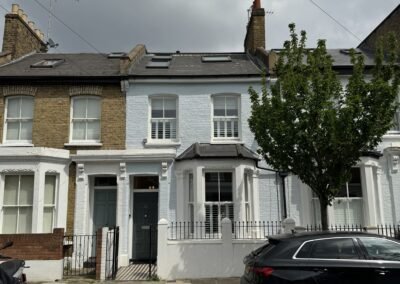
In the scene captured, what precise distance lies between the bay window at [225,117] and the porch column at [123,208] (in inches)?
135

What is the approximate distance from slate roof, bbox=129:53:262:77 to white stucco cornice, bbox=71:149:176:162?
2886 millimetres

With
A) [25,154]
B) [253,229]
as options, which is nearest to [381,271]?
[253,229]

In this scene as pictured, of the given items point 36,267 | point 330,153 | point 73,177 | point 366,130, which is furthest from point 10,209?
point 366,130

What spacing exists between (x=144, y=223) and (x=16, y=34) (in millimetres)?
9961

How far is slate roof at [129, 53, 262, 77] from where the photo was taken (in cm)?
1454

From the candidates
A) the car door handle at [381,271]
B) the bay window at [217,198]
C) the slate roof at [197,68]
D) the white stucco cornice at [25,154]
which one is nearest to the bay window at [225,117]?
the slate roof at [197,68]

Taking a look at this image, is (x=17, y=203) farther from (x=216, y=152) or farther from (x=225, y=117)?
(x=225, y=117)

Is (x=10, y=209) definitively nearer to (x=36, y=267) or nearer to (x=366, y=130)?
(x=36, y=267)

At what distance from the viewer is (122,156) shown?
44.2 feet

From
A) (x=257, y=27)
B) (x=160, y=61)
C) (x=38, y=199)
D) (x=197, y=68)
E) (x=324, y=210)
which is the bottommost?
(x=324, y=210)

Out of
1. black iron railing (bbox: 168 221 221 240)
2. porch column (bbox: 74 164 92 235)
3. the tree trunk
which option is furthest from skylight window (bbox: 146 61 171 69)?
the tree trunk

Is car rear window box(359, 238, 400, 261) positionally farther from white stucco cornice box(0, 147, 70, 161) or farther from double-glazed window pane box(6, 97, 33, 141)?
double-glazed window pane box(6, 97, 33, 141)

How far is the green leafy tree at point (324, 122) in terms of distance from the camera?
945 centimetres

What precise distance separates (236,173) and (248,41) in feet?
26.1
